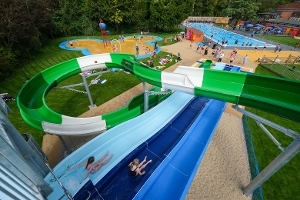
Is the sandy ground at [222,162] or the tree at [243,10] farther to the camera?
the tree at [243,10]

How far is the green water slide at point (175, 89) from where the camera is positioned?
547 centimetres

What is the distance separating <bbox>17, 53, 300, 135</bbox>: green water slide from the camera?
5469mm

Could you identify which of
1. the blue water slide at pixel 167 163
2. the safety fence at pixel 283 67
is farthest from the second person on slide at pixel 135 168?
the safety fence at pixel 283 67

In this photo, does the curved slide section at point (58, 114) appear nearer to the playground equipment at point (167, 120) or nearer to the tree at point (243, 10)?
the playground equipment at point (167, 120)

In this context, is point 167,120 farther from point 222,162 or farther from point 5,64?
point 5,64

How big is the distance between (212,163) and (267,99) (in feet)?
13.9

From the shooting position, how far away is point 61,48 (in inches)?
934

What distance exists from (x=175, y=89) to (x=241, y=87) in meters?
2.45

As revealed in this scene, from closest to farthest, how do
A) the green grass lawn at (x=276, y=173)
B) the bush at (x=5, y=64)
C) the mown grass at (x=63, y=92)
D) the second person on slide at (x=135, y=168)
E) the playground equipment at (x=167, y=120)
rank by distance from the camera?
the playground equipment at (x=167, y=120) → the second person on slide at (x=135, y=168) → the green grass lawn at (x=276, y=173) → the mown grass at (x=63, y=92) → the bush at (x=5, y=64)

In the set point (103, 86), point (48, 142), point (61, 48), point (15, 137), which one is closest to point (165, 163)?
point (15, 137)

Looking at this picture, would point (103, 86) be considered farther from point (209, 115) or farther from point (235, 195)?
point (235, 195)

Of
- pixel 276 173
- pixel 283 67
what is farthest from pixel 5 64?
pixel 283 67

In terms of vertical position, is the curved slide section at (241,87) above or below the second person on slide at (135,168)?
above

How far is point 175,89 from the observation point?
6734mm
